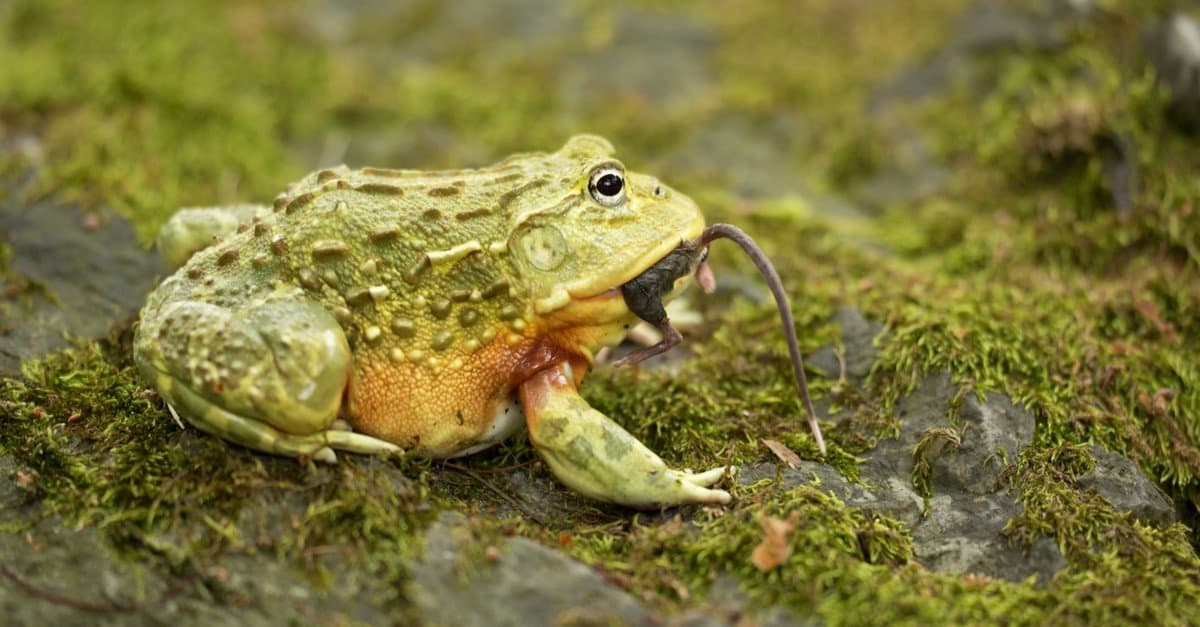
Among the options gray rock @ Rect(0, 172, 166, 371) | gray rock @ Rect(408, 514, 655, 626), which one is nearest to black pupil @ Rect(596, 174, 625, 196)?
gray rock @ Rect(408, 514, 655, 626)

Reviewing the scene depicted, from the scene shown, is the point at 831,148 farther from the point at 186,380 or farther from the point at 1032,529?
the point at 186,380

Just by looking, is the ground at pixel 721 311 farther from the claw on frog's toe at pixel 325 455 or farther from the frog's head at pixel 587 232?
the frog's head at pixel 587 232

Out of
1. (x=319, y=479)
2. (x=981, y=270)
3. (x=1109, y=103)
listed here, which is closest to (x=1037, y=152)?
(x=1109, y=103)

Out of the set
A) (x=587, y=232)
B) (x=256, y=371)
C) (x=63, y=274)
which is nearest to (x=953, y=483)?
(x=587, y=232)

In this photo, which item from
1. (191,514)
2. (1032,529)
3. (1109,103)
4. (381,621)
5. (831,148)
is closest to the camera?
(381,621)

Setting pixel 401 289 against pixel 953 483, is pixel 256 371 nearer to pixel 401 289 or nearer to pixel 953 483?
pixel 401 289

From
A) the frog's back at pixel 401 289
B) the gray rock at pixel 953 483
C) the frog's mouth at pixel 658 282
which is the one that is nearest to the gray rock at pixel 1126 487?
the gray rock at pixel 953 483
